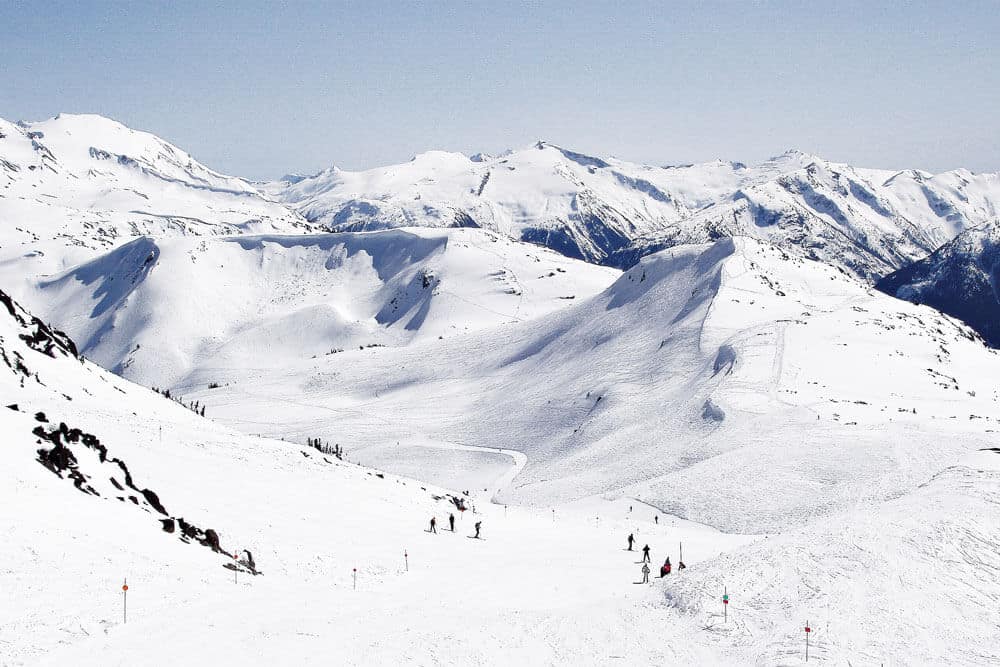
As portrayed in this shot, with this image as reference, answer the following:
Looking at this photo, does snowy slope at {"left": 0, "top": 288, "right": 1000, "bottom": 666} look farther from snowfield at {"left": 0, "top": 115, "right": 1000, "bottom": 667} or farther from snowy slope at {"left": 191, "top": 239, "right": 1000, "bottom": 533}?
snowy slope at {"left": 191, "top": 239, "right": 1000, "bottom": 533}

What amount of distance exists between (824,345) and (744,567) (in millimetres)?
80890

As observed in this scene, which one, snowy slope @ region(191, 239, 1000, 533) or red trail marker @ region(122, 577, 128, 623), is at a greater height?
snowy slope @ region(191, 239, 1000, 533)

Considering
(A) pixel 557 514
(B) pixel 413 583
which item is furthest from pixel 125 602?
(A) pixel 557 514

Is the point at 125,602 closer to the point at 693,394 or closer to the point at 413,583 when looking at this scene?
the point at 413,583

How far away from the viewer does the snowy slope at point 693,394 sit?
2343 inches

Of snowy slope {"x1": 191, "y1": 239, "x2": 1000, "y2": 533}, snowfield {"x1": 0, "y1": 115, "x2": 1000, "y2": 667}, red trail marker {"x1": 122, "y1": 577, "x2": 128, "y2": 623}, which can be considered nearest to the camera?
red trail marker {"x1": 122, "y1": 577, "x2": 128, "y2": 623}

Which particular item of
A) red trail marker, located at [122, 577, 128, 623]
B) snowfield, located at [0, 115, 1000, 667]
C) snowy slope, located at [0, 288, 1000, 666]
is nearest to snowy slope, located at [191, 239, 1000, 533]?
snowfield, located at [0, 115, 1000, 667]

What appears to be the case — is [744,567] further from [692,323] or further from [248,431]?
[248,431]

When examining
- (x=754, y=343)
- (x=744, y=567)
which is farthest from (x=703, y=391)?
(x=744, y=567)

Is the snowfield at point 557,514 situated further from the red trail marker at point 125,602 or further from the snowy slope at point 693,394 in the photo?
the snowy slope at point 693,394

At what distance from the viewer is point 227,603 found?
26.1 m

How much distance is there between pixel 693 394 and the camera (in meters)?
89.2

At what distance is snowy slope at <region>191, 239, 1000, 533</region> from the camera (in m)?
59.5

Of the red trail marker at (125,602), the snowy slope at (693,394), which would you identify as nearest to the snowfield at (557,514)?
the red trail marker at (125,602)
